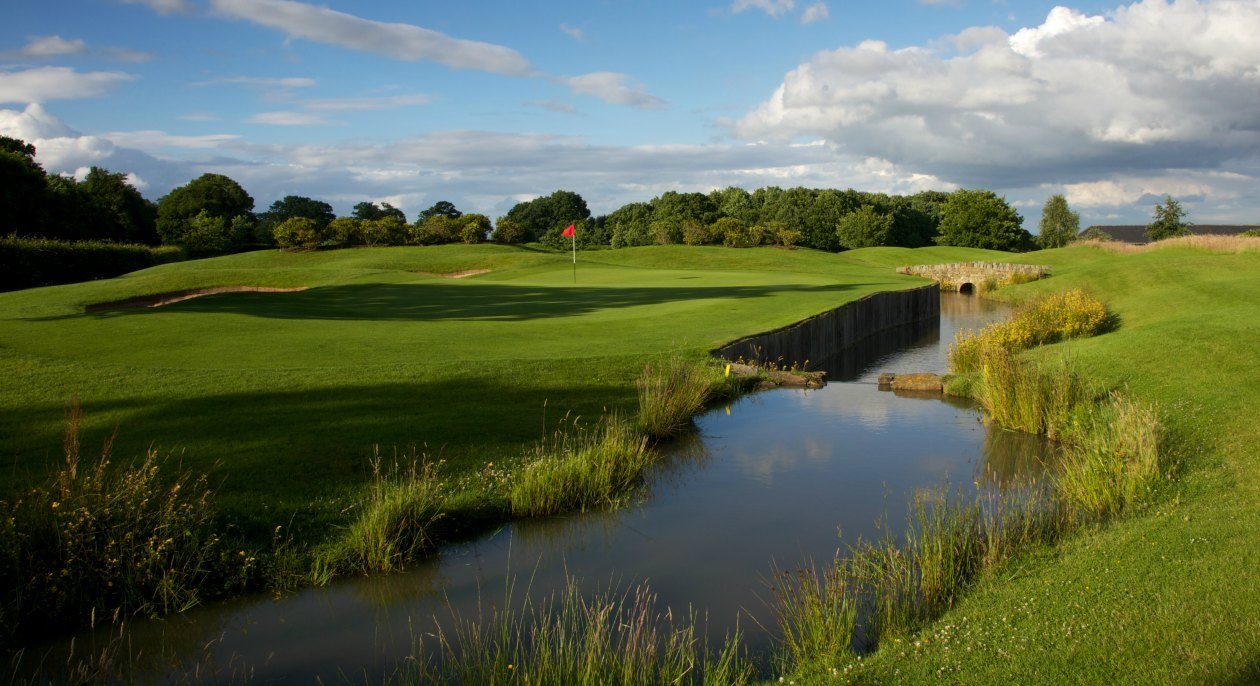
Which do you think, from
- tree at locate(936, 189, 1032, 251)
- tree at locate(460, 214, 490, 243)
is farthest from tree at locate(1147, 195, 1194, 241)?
tree at locate(460, 214, 490, 243)

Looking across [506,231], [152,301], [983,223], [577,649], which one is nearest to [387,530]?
[577,649]

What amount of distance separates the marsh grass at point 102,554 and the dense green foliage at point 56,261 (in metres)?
30.5

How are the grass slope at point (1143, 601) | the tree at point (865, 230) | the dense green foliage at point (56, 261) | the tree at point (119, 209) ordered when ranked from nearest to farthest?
the grass slope at point (1143, 601) < the dense green foliage at point (56, 261) < the tree at point (119, 209) < the tree at point (865, 230)

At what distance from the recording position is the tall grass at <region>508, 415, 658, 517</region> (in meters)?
9.44

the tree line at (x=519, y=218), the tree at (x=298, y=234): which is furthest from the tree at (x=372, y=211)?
the tree at (x=298, y=234)

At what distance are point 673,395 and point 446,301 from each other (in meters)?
14.9

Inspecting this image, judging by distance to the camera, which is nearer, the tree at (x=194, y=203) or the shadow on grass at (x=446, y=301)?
the shadow on grass at (x=446, y=301)

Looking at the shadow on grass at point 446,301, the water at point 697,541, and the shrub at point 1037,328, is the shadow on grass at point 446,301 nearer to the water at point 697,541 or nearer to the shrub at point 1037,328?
the shrub at point 1037,328

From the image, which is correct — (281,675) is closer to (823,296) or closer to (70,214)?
(823,296)

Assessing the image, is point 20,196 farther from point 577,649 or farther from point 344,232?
point 577,649

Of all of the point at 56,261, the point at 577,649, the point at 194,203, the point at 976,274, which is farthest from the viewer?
the point at 194,203

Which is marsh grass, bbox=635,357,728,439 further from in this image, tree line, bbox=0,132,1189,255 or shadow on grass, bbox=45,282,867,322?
tree line, bbox=0,132,1189,255

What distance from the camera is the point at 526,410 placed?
12.4 meters

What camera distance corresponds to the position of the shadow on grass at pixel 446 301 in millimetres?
21609
